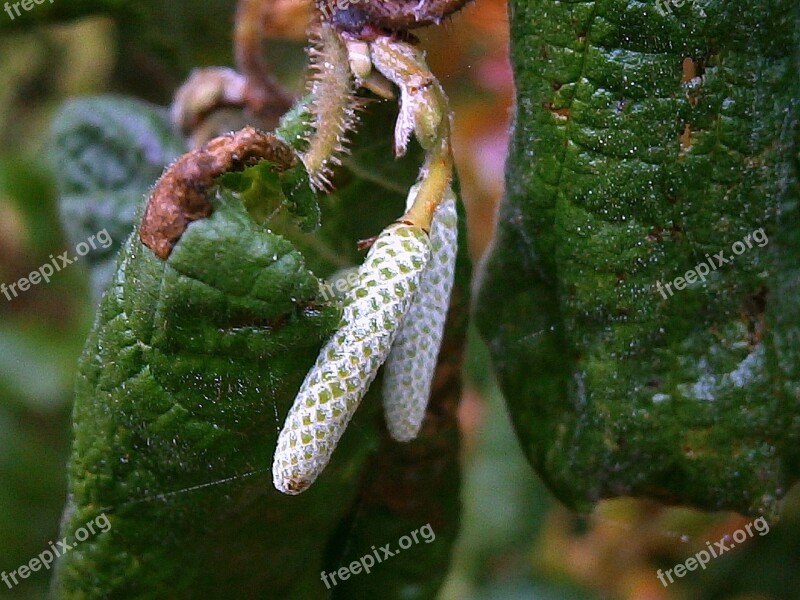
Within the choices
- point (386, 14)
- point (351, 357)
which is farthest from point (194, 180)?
point (386, 14)

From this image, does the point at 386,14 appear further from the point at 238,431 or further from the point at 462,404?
the point at 462,404

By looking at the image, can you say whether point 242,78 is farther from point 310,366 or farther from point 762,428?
point 762,428

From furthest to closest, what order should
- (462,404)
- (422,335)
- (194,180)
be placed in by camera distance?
(462,404), (422,335), (194,180)

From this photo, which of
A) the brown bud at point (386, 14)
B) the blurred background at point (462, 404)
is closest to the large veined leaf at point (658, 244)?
the brown bud at point (386, 14)

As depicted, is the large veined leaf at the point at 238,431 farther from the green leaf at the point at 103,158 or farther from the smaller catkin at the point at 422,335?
the green leaf at the point at 103,158

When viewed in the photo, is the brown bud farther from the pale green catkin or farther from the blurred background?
the blurred background

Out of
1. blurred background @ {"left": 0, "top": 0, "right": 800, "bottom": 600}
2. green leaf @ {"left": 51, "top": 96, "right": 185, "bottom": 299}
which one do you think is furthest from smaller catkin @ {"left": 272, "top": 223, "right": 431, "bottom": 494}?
blurred background @ {"left": 0, "top": 0, "right": 800, "bottom": 600}
